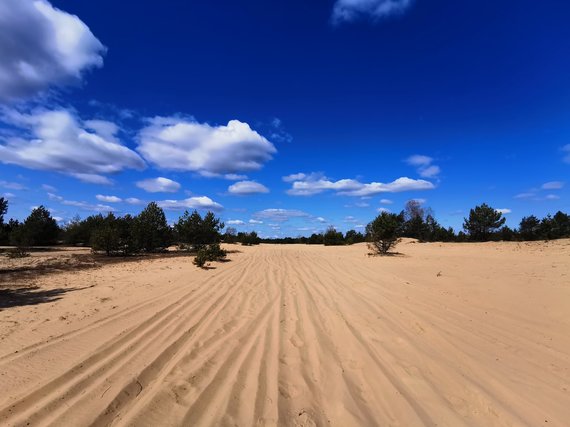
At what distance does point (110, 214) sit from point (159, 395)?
2408cm

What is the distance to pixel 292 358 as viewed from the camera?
4.07m

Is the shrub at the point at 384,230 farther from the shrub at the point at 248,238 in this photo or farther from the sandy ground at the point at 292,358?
the shrub at the point at 248,238

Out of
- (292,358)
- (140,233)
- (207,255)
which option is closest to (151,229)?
(140,233)

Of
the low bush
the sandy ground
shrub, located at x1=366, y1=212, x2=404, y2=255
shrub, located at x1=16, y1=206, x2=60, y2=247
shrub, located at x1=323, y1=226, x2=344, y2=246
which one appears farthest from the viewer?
shrub, located at x1=323, y1=226, x2=344, y2=246

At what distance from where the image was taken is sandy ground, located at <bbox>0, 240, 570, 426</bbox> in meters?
2.85

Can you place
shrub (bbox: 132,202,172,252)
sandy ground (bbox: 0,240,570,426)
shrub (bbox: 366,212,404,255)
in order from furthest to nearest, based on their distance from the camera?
shrub (bbox: 132,202,172,252)
shrub (bbox: 366,212,404,255)
sandy ground (bbox: 0,240,570,426)

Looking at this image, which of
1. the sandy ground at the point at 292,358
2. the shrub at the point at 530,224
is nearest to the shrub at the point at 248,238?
the shrub at the point at 530,224

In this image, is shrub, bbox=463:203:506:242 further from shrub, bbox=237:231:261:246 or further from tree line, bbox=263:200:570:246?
shrub, bbox=237:231:261:246

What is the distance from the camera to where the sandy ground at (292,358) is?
285 centimetres

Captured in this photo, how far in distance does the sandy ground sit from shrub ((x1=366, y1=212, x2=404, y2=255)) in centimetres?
1129

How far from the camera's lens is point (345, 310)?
633cm

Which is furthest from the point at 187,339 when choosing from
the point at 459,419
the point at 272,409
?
the point at 459,419

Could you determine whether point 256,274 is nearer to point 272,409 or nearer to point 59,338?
point 59,338

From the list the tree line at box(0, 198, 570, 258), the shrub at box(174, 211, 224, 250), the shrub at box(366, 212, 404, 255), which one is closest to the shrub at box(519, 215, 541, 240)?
the tree line at box(0, 198, 570, 258)
